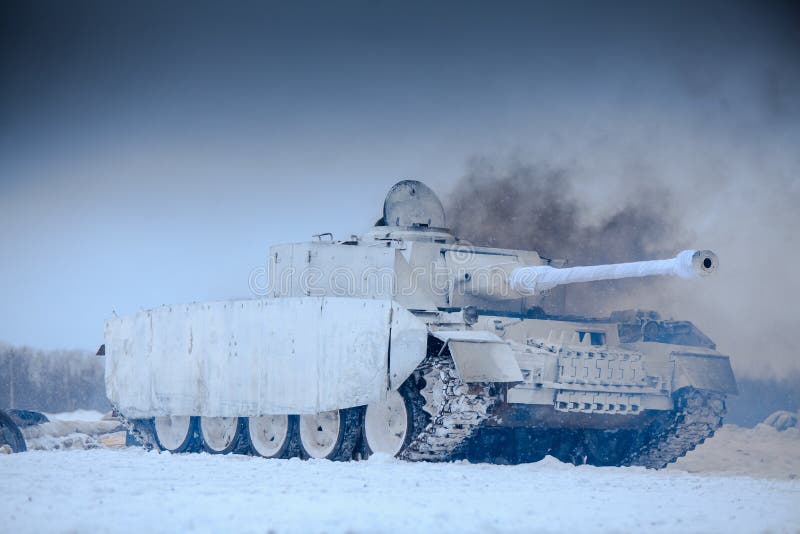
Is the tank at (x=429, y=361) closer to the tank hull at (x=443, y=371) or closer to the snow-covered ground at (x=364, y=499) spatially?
the tank hull at (x=443, y=371)

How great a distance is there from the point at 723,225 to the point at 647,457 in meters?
10.1

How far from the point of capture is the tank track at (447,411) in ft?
40.2

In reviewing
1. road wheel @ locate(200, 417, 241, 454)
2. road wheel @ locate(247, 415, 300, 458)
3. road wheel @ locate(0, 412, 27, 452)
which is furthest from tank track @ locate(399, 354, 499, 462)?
road wheel @ locate(0, 412, 27, 452)

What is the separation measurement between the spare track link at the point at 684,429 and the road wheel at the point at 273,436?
4.34m

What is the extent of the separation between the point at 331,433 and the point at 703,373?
178 inches

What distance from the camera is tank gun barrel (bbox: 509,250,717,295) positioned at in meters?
11.9

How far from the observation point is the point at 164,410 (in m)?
16.9

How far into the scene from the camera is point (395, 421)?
43.0 feet

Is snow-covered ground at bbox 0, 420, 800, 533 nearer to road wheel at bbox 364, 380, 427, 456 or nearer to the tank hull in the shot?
road wheel at bbox 364, 380, 427, 456

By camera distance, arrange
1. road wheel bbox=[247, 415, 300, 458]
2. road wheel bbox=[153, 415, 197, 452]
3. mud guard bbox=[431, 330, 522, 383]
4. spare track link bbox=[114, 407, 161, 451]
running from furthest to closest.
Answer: spare track link bbox=[114, 407, 161, 451] → road wheel bbox=[153, 415, 197, 452] → road wheel bbox=[247, 415, 300, 458] → mud guard bbox=[431, 330, 522, 383]

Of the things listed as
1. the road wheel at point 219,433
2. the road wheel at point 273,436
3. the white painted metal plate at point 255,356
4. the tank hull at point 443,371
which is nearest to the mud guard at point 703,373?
the tank hull at point 443,371

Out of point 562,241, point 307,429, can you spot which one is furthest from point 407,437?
point 562,241

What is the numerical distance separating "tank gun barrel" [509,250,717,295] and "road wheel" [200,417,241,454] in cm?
417

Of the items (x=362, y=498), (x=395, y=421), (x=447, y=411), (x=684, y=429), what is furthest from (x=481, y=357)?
(x=362, y=498)
